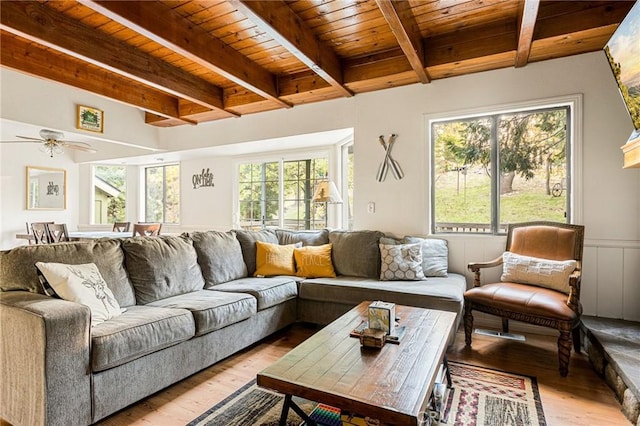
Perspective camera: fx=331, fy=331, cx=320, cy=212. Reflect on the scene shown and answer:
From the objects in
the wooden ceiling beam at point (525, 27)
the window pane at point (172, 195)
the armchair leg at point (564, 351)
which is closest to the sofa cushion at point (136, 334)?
the armchair leg at point (564, 351)

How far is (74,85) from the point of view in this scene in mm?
3555

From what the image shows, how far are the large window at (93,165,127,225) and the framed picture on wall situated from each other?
221 centimetres

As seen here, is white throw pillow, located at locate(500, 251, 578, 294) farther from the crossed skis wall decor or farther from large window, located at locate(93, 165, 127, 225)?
large window, located at locate(93, 165, 127, 225)

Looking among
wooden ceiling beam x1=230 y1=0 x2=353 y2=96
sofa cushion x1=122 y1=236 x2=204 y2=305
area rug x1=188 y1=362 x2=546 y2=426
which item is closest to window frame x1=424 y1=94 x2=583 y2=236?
wooden ceiling beam x1=230 y1=0 x2=353 y2=96

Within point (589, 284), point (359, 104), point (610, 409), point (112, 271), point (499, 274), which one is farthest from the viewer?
point (359, 104)

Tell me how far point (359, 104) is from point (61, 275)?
127 inches

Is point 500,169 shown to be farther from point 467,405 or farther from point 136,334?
point 136,334

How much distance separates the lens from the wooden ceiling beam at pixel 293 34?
2.18 meters

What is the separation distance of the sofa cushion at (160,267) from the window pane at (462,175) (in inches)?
100

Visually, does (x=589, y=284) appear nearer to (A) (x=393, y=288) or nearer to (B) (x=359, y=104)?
(A) (x=393, y=288)

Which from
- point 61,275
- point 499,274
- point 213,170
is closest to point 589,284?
point 499,274

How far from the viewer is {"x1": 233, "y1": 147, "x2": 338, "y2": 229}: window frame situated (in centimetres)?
476

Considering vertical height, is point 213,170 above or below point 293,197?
above

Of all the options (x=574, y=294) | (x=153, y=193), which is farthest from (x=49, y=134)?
(x=574, y=294)
